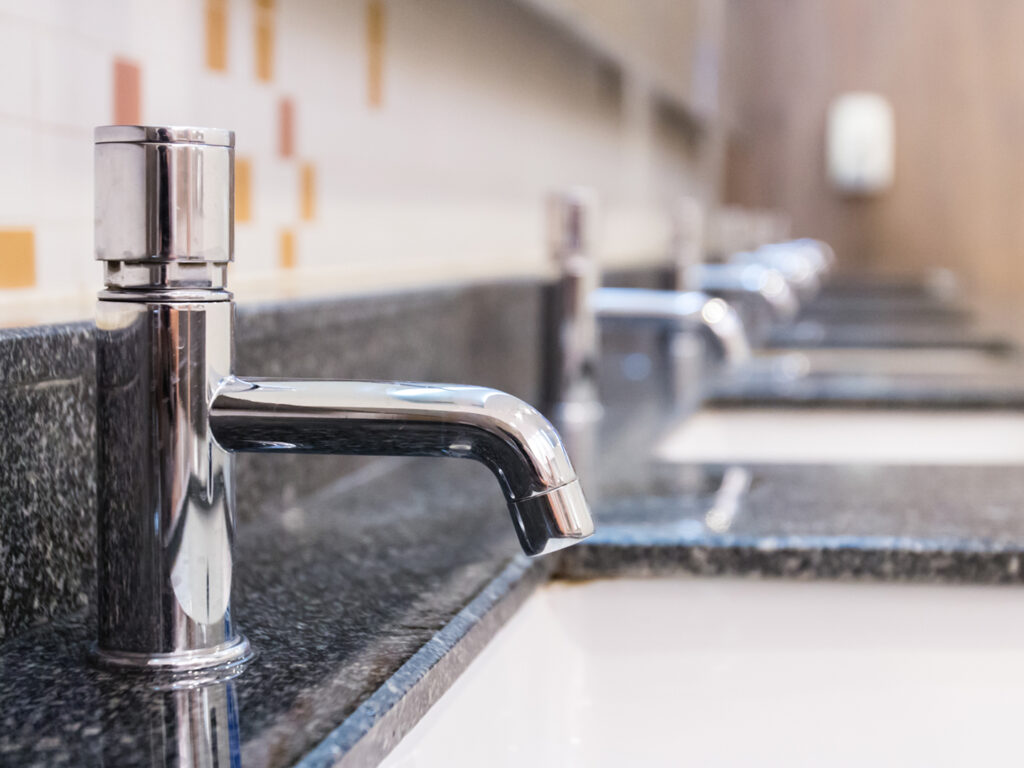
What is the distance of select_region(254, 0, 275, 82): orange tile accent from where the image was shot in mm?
814

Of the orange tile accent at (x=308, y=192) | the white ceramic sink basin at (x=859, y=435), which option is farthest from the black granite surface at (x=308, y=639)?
the white ceramic sink basin at (x=859, y=435)

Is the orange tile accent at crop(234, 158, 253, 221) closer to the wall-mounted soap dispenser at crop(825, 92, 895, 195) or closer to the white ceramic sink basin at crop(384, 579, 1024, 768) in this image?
the white ceramic sink basin at crop(384, 579, 1024, 768)

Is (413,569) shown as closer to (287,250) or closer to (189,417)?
(189,417)

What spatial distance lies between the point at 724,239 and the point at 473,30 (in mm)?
1524

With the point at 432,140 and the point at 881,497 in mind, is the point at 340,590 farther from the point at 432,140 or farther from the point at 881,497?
the point at 432,140

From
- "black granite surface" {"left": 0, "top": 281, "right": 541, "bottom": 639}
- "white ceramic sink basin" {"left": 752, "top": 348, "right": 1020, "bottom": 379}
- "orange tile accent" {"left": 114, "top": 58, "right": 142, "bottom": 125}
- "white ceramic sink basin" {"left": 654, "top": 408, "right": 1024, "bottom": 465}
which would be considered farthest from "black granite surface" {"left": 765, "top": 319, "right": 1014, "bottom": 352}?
"orange tile accent" {"left": 114, "top": 58, "right": 142, "bottom": 125}

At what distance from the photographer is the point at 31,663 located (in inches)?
16.4

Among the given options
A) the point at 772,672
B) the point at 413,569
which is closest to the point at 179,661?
the point at 413,569

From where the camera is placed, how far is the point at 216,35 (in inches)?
29.7

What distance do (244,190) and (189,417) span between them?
1.41 feet

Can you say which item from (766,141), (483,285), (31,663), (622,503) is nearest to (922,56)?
(766,141)

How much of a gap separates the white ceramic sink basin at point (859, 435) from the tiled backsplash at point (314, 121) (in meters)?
0.27

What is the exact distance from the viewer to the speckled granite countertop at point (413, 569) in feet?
1.20

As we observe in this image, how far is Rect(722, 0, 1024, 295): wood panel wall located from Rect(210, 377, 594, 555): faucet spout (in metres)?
3.44
